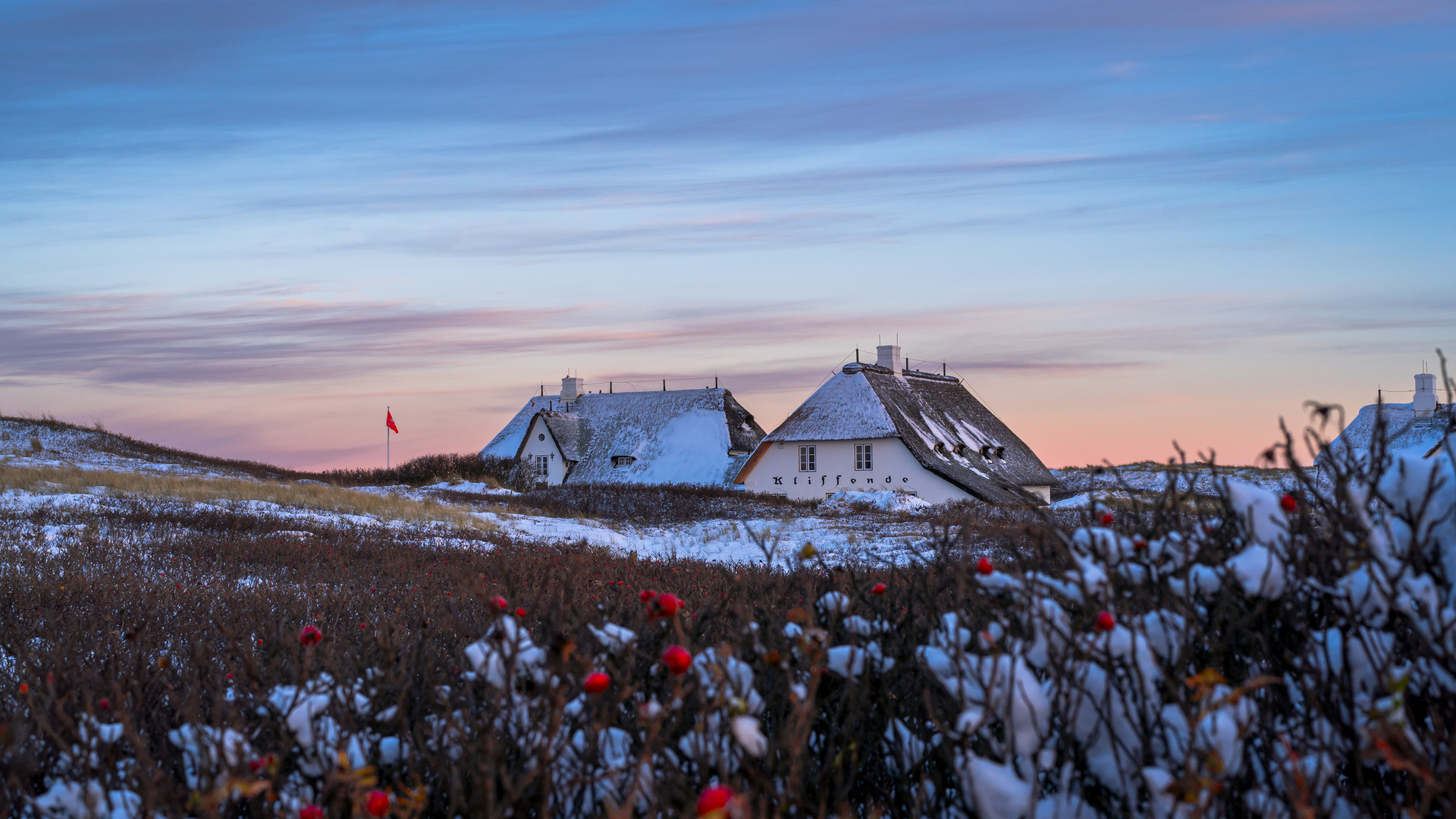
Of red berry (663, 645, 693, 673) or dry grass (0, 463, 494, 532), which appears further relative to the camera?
dry grass (0, 463, 494, 532)

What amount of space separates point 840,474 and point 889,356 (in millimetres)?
6418

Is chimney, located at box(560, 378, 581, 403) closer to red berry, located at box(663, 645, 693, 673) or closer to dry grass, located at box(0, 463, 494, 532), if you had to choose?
dry grass, located at box(0, 463, 494, 532)

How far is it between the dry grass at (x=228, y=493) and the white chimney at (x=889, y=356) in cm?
2107

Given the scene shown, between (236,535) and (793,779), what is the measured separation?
47.8 feet

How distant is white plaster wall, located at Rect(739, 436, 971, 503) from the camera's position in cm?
3516

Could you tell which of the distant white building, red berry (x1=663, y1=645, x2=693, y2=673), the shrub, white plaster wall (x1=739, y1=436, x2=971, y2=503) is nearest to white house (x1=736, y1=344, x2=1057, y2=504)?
white plaster wall (x1=739, y1=436, x2=971, y2=503)

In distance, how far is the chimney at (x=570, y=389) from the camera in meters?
52.2

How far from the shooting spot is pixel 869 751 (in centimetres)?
327

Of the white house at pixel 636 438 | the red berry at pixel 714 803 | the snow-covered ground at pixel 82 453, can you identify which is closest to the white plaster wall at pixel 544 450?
the white house at pixel 636 438

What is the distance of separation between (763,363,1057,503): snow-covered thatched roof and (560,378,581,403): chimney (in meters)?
16.2

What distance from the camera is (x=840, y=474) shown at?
3722 centimetres

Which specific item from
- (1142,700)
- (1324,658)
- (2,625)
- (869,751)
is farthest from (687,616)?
(2,625)

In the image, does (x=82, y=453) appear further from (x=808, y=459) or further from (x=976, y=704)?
(x=976, y=704)

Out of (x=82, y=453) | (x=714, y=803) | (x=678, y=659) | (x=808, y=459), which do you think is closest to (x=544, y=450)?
(x=808, y=459)
